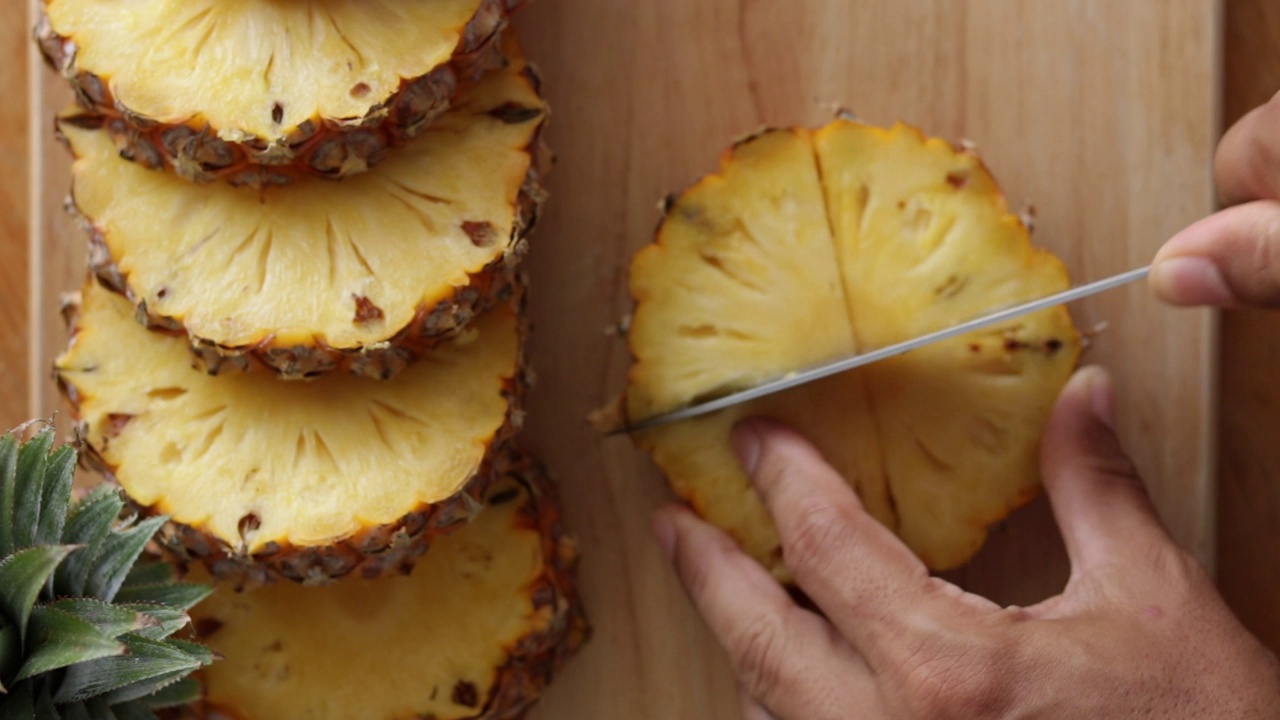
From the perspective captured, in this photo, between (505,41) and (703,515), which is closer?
(505,41)

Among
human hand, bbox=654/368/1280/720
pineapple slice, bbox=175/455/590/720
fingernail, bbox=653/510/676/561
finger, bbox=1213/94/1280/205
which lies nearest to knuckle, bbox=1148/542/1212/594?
human hand, bbox=654/368/1280/720

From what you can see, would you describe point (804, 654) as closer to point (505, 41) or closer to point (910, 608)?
point (910, 608)

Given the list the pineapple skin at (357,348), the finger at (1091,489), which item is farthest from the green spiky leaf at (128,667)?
the finger at (1091,489)

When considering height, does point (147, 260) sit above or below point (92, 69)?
below

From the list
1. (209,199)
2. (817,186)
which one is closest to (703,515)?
(817,186)

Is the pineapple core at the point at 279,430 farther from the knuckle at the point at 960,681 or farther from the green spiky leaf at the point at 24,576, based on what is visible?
the knuckle at the point at 960,681

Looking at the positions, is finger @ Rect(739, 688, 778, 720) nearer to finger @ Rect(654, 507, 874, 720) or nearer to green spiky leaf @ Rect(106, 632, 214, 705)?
finger @ Rect(654, 507, 874, 720)
